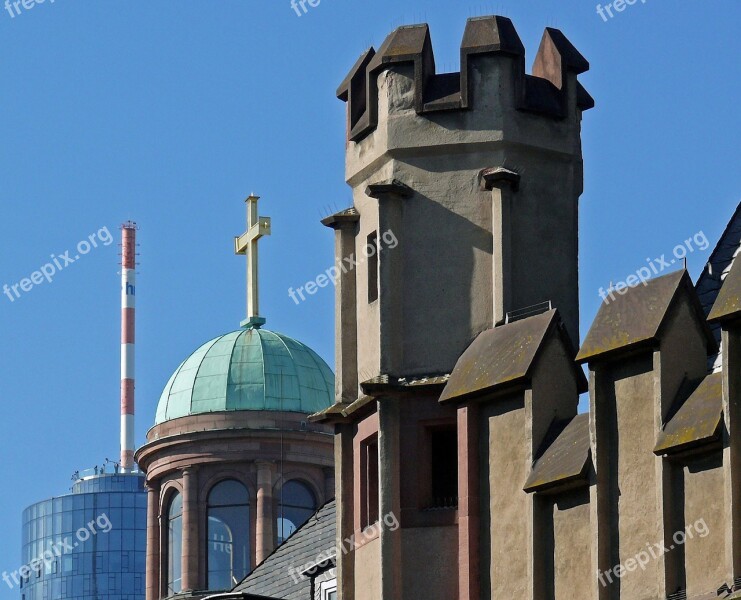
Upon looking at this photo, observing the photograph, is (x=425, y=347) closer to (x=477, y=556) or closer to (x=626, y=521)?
(x=477, y=556)

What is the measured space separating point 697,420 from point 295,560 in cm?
2291

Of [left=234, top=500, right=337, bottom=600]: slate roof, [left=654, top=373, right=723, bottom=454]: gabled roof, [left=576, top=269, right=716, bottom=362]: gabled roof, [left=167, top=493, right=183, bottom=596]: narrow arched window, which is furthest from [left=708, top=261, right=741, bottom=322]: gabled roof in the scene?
[left=167, top=493, right=183, bottom=596]: narrow arched window

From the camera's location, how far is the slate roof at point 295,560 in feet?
170

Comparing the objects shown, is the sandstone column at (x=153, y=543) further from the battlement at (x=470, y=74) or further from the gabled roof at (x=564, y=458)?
the gabled roof at (x=564, y=458)

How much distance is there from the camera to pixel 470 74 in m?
39.5

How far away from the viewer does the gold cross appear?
68.4 meters

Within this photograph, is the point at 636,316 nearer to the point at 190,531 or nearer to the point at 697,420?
the point at 697,420

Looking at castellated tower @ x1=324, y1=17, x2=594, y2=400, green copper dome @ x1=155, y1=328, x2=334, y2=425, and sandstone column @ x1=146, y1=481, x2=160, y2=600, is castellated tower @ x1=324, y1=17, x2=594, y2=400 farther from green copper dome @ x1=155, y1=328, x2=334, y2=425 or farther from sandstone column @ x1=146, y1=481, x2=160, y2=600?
sandstone column @ x1=146, y1=481, x2=160, y2=600

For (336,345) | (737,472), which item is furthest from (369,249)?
(737,472)

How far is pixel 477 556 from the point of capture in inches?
1446

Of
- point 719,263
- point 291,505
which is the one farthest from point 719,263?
point 291,505

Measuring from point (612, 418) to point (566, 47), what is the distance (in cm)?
897

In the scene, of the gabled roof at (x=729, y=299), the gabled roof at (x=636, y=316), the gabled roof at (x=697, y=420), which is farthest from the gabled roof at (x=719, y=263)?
the gabled roof at (x=729, y=299)

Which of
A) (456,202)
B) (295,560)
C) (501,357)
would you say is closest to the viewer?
(501,357)
